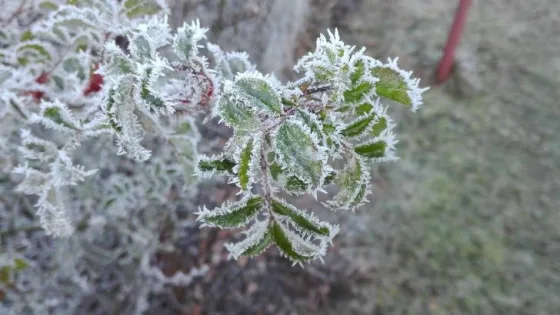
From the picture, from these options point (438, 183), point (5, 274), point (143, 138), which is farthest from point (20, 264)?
point (438, 183)

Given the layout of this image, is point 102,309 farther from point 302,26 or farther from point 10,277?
point 302,26

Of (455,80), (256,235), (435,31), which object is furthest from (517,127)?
(256,235)

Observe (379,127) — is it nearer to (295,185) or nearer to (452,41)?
(295,185)

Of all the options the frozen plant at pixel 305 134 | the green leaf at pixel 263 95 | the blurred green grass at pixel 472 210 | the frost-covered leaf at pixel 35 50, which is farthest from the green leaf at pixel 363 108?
the blurred green grass at pixel 472 210

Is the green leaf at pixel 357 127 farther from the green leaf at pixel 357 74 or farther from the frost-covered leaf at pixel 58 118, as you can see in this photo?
the frost-covered leaf at pixel 58 118

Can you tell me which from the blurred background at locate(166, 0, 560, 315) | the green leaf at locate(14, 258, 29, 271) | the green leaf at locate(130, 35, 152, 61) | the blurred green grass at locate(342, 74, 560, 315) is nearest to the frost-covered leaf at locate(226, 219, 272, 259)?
the green leaf at locate(130, 35, 152, 61)

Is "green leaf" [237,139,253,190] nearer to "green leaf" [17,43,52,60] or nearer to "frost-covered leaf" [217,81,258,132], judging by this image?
"frost-covered leaf" [217,81,258,132]
